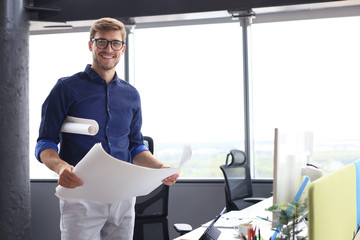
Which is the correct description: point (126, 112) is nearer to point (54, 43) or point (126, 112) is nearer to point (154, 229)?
point (154, 229)

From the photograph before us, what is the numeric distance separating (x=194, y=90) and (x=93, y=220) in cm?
350

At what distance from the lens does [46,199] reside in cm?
542

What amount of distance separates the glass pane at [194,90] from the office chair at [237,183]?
80cm

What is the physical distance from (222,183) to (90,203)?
3246 millimetres

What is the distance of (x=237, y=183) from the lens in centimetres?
437

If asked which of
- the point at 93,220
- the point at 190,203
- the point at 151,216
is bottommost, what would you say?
the point at 190,203

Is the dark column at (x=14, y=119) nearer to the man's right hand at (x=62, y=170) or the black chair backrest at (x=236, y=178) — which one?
the black chair backrest at (x=236, y=178)

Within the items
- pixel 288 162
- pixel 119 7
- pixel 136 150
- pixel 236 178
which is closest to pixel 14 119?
pixel 119 7

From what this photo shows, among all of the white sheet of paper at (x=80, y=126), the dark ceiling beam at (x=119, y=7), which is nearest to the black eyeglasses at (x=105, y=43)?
the white sheet of paper at (x=80, y=126)

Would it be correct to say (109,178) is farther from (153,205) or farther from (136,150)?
(153,205)

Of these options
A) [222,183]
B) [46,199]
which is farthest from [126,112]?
[46,199]

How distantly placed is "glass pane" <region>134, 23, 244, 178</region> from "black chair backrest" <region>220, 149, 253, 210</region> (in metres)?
0.79

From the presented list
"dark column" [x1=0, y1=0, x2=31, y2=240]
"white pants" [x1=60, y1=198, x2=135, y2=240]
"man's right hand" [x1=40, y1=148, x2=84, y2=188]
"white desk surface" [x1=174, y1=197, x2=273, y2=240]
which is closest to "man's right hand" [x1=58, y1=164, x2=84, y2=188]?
"man's right hand" [x1=40, y1=148, x2=84, y2=188]

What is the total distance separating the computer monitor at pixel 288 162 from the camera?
1.84 meters
